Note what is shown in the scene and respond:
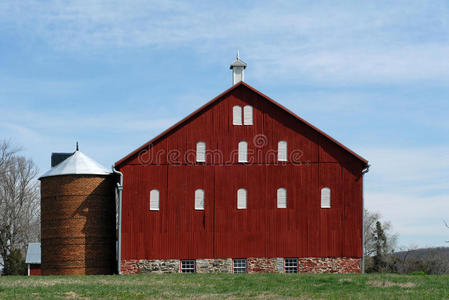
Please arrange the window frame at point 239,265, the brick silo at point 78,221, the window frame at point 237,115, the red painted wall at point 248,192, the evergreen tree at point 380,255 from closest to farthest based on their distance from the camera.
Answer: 1. the window frame at point 239,265
2. the red painted wall at point 248,192
3. the window frame at point 237,115
4. the brick silo at point 78,221
5. the evergreen tree at point 380,255

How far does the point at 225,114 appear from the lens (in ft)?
128

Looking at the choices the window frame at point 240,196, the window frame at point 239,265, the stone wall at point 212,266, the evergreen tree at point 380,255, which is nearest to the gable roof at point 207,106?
the window frame at point 240,196

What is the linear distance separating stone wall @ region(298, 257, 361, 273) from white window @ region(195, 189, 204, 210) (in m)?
5.89

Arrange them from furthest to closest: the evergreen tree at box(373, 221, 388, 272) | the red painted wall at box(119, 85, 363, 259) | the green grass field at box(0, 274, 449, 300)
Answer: the evergreen tree at box(373, 221, 388, 272) → the red painted wall at box(119, 85, 363, 259) → the green grass field at box(0, 274, 449, 300)

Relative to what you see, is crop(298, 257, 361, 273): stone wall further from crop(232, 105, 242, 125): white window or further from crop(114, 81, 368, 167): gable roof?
crop(232, 105, 242, 125): white window

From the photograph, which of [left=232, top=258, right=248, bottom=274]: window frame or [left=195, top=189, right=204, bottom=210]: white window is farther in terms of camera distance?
[left=195, top=189, right=204, bottom=210]: white window

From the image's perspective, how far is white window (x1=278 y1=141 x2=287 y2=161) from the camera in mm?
38750

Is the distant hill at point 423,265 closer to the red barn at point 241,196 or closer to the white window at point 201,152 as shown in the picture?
the red barn at point 241,196

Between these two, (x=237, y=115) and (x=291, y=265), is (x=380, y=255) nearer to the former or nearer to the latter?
(x=291, y=265)

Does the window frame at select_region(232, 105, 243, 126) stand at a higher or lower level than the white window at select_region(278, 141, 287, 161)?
higher

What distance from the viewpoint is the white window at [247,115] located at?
3897 centimetres

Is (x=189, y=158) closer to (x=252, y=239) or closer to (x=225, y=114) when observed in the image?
(x=225, y=114)

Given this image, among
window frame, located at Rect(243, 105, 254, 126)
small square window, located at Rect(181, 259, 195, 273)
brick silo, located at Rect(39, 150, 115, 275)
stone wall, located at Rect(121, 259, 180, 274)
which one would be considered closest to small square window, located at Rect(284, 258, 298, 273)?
small square window, located at Rect(181, 259, 195, 273)

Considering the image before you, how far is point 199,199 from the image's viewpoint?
38.4 meters
